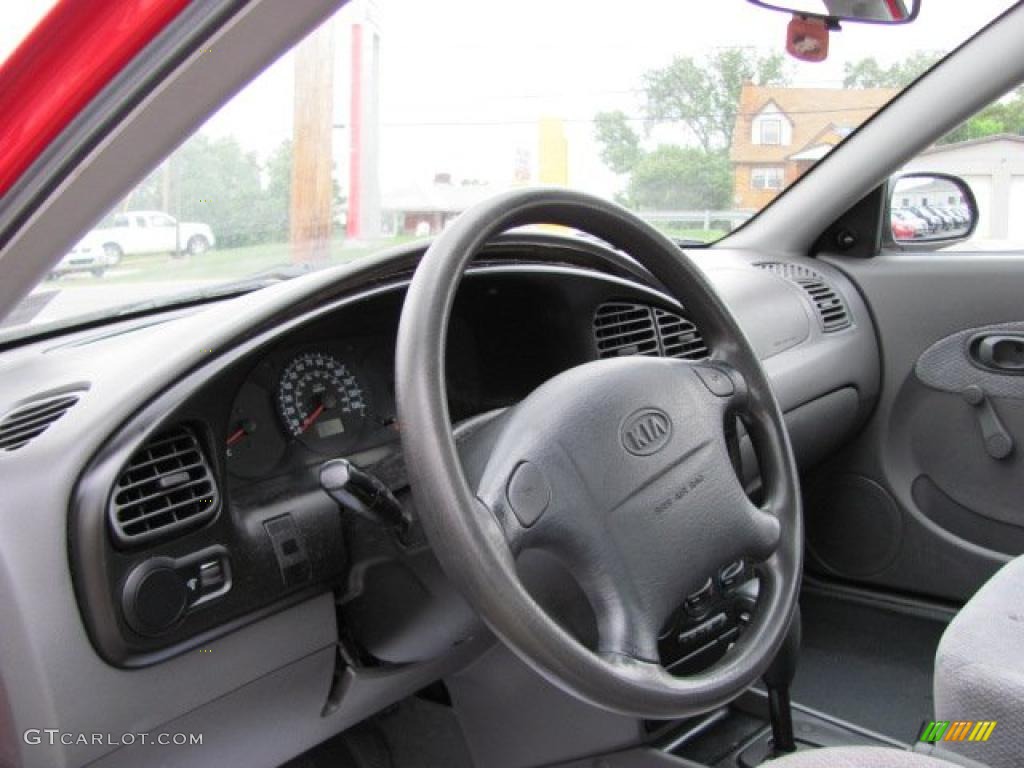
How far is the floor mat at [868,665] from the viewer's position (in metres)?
2.54

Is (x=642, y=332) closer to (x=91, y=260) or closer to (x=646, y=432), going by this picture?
(x=646, y=432)

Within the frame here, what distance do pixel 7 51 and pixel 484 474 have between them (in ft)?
2.31

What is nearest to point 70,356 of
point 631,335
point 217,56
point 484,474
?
point 484,474

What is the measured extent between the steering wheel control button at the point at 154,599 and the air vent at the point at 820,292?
1922mm

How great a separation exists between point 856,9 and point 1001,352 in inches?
41.0

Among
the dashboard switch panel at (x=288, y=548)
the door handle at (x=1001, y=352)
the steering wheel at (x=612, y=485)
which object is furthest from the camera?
the door handle at (x=1001, y=352)

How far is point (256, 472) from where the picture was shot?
169cm

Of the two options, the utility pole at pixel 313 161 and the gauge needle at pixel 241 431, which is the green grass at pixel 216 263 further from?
the gauge needle at pixel 241 431

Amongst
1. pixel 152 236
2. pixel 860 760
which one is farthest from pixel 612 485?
pixel 152 236

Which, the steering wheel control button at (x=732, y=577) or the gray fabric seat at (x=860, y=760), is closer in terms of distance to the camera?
the gray fabric seat at (x=860, y=760)

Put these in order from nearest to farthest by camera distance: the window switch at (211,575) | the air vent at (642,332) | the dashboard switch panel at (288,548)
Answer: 1. the window switch at (211,575)
2. the dashboard switch panel at (288,548)
3. the air vent at (642,332)

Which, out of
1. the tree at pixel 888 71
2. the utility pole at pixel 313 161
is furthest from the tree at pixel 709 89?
the utility pole at pixel 313 161

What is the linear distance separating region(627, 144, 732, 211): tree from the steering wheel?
1241 millimetres

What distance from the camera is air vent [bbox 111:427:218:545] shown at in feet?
4.59
